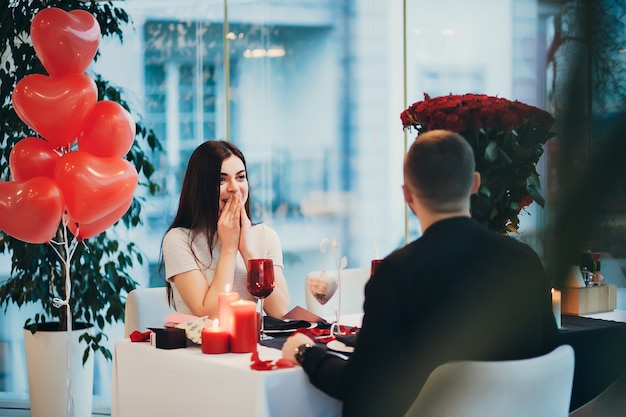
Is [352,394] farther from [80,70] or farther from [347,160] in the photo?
[347,160]

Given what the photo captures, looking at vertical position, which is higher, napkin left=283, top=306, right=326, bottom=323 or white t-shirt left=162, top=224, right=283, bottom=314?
white t-shirt left=162, top=224, right=283, bottom=314

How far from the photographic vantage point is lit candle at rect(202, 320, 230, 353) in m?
1.97

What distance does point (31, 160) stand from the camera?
10.5 ft

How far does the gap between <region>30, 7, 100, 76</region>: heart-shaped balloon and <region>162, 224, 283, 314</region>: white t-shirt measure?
95cm

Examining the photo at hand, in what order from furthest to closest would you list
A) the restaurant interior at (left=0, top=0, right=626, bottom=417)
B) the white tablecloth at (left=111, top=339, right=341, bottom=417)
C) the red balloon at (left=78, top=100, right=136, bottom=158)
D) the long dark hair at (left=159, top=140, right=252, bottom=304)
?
1. the restaurant interior at (left=0, top=0, right=626, bottom=417)
2. the red balloon at (left=78, top=100, right=136, bottom=158)
3. the long dark hair at (left=159, top=140, right=252, bottom=304)
4. the white tablecloth at (left=111, top=339, right=341, bottom=417)

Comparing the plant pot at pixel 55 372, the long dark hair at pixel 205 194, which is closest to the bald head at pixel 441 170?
the long dark hair at pixel 205 194

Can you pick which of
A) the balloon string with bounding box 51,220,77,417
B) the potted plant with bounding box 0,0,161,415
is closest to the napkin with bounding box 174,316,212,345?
the balloon string with bounding box 51,220,77,417

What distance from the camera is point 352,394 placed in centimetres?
162

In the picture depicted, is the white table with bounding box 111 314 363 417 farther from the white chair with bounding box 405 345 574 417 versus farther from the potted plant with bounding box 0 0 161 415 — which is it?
the potted plant with bounding box 0 0 161 415

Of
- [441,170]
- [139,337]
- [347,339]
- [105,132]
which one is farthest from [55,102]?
[441,170]

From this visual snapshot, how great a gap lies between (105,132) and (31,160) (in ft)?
1.06

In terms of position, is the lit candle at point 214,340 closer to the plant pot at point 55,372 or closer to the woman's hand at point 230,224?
Result: the woman's hand at point 230,224

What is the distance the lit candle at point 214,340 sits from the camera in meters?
1.97

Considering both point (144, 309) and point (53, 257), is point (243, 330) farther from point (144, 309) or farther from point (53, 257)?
point (53, 257)
